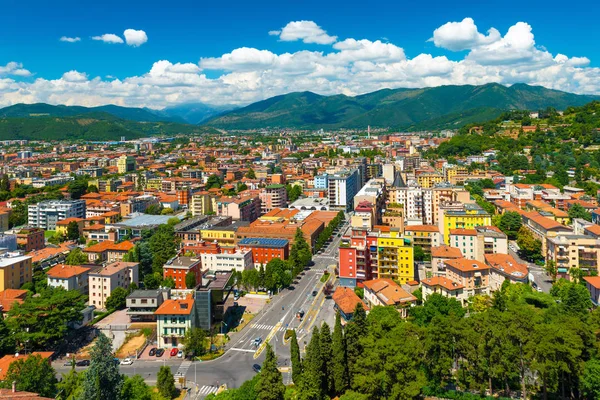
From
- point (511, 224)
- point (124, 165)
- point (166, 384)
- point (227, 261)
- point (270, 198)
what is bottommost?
point (166, 384)

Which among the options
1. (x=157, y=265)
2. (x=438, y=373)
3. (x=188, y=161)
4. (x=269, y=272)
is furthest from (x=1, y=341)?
(x=188, y=161)

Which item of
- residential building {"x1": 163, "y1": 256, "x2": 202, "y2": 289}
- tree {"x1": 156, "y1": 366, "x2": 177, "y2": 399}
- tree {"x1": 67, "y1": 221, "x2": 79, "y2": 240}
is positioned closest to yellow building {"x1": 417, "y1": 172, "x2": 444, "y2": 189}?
residential building {"x1": 163, "y1": 256, "x2": 202, "y2": 289}

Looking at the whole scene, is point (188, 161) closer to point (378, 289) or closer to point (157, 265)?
point (157, 265)

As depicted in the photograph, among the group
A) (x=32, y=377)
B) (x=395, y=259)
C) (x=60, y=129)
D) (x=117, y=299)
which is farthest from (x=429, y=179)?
(x=60, y=129)

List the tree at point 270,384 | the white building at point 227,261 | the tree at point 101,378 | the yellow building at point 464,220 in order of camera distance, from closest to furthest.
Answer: the tree at point 101,378 < the tree at point 270,384 < the white building at point 227,261 < the yellow building at point 464,220

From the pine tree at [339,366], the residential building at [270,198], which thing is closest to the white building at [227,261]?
the pine tree at [339,366]

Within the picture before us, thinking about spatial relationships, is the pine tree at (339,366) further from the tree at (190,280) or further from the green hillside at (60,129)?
the green hillside at (60,129)

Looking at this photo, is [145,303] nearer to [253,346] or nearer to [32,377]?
[253,346]
